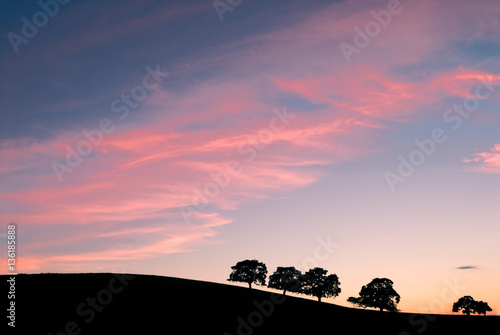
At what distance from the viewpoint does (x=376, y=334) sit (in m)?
59.5

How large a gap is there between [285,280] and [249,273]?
15343mm

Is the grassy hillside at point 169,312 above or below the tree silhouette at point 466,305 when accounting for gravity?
below

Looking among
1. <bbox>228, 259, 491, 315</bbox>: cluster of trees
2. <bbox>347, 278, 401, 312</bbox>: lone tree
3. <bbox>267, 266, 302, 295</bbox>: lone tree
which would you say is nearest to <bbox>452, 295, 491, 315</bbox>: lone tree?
<bbox>228, 259, 491, 315</bbox>: cluster of trees

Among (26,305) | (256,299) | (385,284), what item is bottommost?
(26,305)

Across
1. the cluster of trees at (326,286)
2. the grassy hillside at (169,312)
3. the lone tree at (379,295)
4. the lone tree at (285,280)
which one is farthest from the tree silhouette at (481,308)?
the lone tree at (285,280)

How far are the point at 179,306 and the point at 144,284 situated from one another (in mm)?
17006

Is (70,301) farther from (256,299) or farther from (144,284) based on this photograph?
(256,299)

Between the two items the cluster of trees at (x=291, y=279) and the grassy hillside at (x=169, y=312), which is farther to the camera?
the cluster of trees at (x=291, y=279)

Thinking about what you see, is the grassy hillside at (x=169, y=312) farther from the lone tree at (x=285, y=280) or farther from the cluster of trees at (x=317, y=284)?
the lone tree at (x=285, y=280)

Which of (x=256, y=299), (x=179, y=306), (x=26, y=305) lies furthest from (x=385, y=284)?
(x=26, y=305)

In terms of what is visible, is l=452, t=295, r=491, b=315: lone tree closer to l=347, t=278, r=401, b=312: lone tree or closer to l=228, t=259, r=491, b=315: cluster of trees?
l=228, t=259, r=491, b=315: cluster of trees

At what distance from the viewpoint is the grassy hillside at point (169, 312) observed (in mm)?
50562

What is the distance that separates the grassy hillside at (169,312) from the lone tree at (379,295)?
25224mm

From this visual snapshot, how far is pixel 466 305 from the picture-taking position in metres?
115
